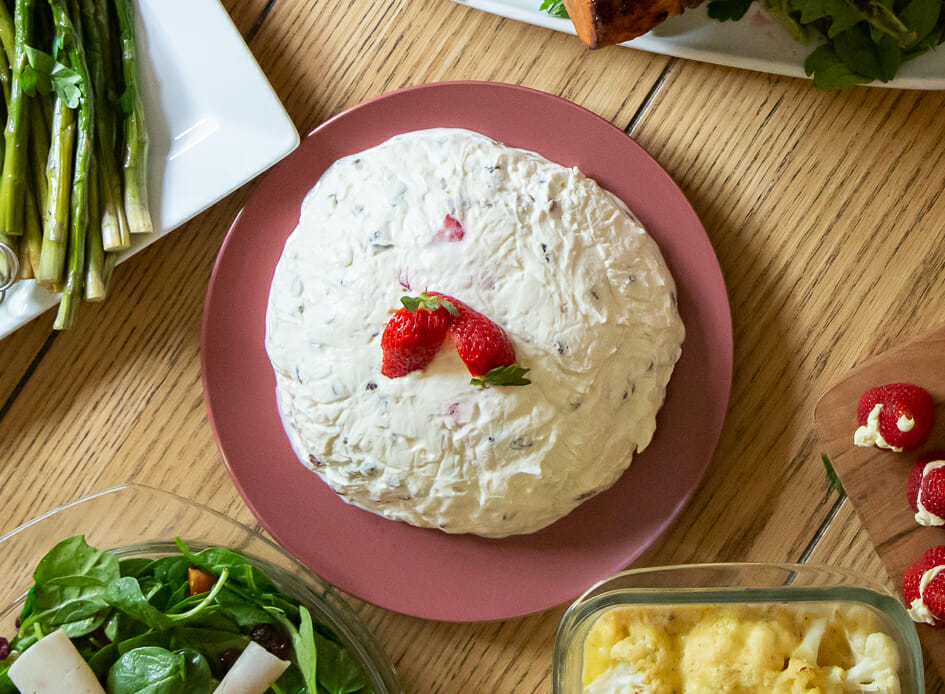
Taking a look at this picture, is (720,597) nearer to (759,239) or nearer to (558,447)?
(558,447)

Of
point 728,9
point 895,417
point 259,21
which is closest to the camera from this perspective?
point 895,417

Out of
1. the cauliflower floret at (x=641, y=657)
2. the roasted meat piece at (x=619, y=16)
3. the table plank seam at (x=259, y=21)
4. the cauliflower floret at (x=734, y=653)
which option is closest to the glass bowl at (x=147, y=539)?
the cauliflower floret at (x=641, y=657)

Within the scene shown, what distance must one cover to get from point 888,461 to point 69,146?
1.30 meters

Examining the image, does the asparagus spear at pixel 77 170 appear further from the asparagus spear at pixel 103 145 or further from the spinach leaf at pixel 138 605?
the spinach leaf at pixel 138 605

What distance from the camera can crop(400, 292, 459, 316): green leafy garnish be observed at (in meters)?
1.03

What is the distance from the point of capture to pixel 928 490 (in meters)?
1.16

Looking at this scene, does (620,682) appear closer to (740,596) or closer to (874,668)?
(740,596)

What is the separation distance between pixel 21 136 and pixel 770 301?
1.18m

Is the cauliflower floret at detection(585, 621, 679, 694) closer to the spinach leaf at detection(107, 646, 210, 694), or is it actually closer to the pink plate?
the pink plate

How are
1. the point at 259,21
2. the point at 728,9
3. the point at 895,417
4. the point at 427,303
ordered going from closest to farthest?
the point at 427,303
the point at 895,417
the point at 728,9
the point at 259,21

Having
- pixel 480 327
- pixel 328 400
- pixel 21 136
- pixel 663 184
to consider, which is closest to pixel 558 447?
pixel 480 327

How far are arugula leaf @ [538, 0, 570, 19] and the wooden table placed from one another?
0.19 ft

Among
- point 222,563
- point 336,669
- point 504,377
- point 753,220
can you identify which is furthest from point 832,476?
point 222,563

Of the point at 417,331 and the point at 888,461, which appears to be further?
the point at 888,461
